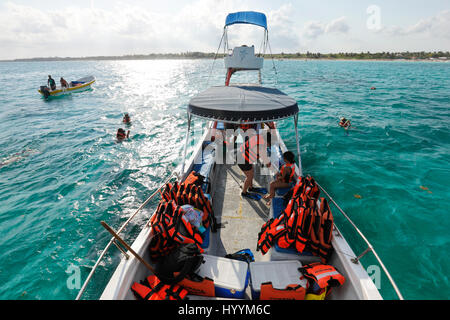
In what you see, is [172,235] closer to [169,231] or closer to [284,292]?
[169,231]

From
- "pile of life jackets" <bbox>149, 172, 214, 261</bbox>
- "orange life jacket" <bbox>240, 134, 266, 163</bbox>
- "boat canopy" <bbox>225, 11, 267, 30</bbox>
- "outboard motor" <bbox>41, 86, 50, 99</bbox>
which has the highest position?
"boat canopy" <bbox>225, 11, 267, 30</bbox>

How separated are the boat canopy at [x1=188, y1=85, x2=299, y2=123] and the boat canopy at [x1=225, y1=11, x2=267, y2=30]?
4.84 metres

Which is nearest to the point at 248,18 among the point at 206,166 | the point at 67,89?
the point at 206,166

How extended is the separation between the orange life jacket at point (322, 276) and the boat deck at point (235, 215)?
89cm

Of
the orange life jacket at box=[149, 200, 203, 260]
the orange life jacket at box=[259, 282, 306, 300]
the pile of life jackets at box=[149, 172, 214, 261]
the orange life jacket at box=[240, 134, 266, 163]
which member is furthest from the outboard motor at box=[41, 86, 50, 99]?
the orange life jacket at box=[259, 282, 306, 300]

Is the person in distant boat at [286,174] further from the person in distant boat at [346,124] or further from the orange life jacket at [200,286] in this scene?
the person in distant boat at [346,124]

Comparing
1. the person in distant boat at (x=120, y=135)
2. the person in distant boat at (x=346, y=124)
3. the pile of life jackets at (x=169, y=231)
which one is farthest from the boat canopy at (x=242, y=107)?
the person in distant boat at (x=346, y=124)

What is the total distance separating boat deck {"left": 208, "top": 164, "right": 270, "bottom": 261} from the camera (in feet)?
15.1

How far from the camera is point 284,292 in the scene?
10.1ft

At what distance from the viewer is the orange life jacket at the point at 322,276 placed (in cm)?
303

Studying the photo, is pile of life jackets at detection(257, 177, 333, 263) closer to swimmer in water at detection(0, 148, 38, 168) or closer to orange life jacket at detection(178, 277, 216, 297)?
orange life jacket at detection(178, 277, 216, 297)

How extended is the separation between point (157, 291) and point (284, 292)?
75.2 inches
